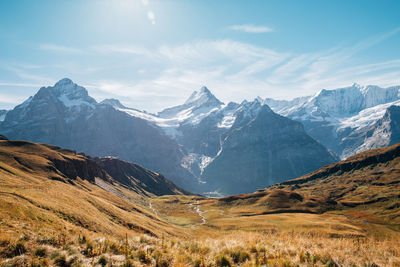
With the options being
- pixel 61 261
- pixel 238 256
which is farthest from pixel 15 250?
pixel 238 256

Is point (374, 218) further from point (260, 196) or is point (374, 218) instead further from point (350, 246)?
point (350, 246)

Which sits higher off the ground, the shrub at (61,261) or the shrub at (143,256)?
the shrub at (61,261)

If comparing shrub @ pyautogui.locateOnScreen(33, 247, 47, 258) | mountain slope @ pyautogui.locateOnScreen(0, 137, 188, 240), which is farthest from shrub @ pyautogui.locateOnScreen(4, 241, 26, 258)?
mountain slope @ pyautogui.locateOnScreen(0, 137, 188, 240)

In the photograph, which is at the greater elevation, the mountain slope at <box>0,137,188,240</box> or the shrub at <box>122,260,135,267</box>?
the shrub at <box>122,260,135,267</box>

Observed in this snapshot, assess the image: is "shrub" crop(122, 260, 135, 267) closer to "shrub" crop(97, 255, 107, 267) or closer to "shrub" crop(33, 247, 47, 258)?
"shrub" crop(97, 255, 107, 267)

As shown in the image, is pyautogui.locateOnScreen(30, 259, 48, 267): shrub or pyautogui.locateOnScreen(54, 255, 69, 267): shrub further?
pyautogui.locateOnScreen(54, 255, 69, 267): shrub

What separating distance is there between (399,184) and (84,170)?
21061 centimetres

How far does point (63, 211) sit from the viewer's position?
2938 cm

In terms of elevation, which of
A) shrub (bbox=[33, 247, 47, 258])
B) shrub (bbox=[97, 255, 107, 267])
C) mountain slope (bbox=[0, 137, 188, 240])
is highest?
shrub (bbox=[33, 247, 47, 258])

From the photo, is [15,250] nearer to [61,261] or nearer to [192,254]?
[61,261]

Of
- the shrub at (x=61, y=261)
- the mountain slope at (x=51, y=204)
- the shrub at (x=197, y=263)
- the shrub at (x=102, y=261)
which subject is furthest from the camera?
the mountain slope at (x=51, y=204)

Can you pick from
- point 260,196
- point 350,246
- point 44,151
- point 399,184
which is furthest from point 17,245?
point 399,184

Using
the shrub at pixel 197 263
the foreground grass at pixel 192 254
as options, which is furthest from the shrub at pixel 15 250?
the shrub at pixel 197 263

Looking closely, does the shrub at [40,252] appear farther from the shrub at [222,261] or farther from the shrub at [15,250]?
the shrub at [222,261]
